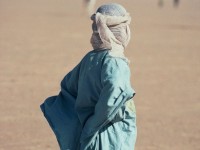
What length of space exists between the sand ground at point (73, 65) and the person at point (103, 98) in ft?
11.6

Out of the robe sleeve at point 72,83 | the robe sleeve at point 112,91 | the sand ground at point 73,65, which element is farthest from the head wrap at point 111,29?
the sand ground at point 73,65

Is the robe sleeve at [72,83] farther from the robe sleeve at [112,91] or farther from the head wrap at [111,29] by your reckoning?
the robe sleeve at [112,91]

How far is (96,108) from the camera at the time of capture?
4477 mm

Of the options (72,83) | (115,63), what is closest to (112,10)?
(115,63)

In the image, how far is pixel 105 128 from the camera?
182 inches

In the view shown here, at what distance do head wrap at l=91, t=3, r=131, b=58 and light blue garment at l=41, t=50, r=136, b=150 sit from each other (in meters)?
0.07

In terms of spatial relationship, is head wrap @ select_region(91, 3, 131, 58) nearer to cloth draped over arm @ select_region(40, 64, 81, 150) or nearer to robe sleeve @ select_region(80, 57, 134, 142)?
robe sleeve @ select_region(80, 57, 134, 142)

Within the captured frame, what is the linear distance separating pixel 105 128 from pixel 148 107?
6.50 meters

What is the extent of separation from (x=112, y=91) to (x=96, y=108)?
0.20 meters

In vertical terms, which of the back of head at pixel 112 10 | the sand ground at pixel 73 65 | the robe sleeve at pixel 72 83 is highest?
the back of head at pixel 112 10

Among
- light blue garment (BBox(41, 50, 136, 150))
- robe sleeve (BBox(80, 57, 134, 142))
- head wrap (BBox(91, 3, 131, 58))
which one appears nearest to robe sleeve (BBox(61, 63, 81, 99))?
light blue garment (BBox(41, 50, 136, 150))

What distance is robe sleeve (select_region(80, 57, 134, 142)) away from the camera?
14.3 ft

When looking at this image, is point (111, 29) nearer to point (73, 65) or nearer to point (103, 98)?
point (103, 98)

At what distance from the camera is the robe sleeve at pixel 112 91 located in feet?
14.3
